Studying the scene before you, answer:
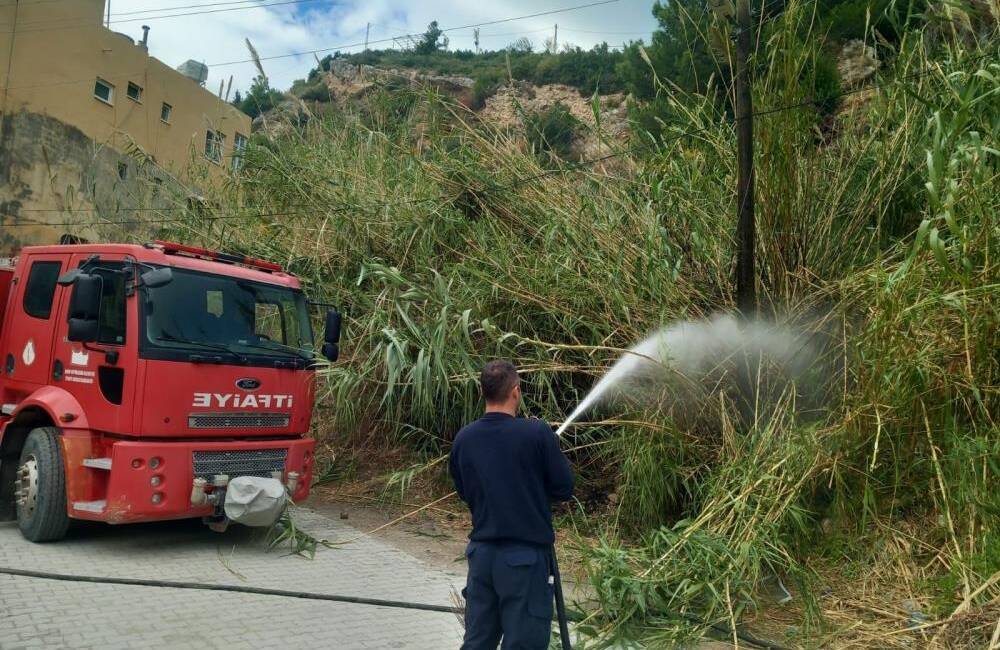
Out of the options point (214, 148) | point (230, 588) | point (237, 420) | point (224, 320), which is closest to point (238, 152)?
point (214, 148)

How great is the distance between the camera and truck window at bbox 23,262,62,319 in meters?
6.48

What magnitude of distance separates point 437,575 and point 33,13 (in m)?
22.0

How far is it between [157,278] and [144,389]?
2.69 feet

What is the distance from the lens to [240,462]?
6074mm

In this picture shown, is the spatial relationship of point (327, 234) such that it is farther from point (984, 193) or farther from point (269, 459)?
point (984, 193)

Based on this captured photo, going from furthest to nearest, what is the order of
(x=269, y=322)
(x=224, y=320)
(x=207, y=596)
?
(x=269, y=322)
(x=224, y=320)
(x=207, y=596)

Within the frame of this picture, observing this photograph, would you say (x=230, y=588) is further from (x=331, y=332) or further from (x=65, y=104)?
(x=65, y=104)

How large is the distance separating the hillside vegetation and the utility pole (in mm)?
213

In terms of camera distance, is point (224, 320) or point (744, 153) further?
point (224, 320)

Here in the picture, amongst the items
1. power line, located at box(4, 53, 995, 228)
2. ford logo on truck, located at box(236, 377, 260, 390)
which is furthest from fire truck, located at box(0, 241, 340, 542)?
power line, located at box(4, 53, 995, 228)

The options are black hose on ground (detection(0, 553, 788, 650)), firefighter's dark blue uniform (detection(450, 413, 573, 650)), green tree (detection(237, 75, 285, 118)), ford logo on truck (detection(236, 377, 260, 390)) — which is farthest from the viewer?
green tree (detection(237, 75, 285, 118))

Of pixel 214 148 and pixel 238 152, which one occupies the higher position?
pixel 214 148

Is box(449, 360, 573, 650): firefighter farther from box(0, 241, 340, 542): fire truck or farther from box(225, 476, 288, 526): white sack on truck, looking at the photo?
box(0, 241, 340, 542): fire truck

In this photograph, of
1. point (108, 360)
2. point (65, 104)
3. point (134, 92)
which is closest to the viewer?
point (108, 360)
